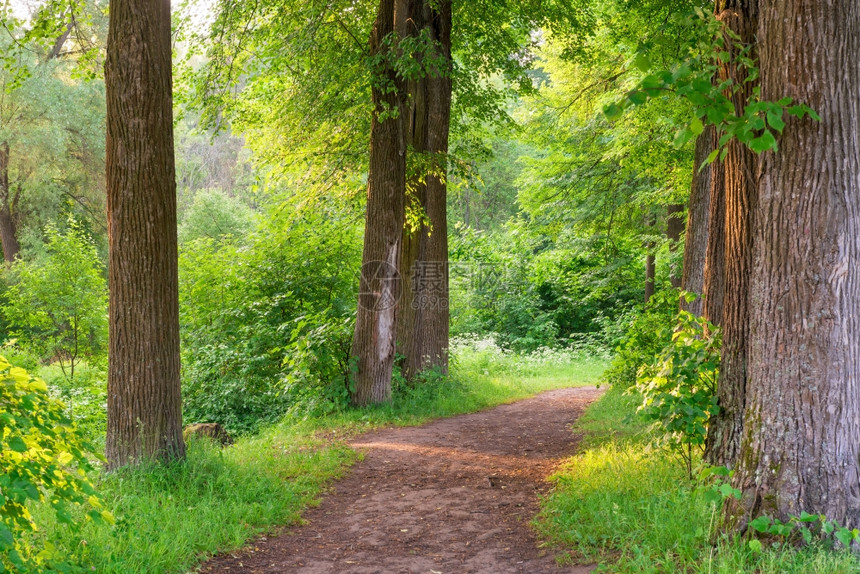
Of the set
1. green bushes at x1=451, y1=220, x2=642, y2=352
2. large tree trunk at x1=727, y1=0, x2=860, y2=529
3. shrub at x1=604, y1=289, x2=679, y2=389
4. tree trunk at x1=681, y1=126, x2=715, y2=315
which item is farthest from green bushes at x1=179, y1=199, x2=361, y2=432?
green bushes at x1=451, y1=220, x2=642, y2=352

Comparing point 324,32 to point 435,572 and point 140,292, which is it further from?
point 435,572

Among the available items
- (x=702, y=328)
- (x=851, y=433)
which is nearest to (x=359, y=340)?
(x=702, y=328)

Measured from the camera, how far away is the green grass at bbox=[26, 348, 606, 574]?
4.23 m

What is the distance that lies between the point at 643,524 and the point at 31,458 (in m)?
3.95

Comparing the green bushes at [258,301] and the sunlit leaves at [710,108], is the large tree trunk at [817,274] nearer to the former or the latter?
the sunlit leaves at [710,108]

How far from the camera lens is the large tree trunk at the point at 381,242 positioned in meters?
10.2

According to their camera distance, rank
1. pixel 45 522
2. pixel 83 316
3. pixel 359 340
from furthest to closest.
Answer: pixel 83 316 → pixel 359 340 → pixel 45 522

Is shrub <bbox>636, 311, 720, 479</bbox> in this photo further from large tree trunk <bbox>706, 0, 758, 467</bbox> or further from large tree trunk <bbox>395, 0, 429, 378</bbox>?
large tree trunk <bbox>395, 0, 429, 378</bbox>

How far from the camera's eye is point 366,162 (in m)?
12.5

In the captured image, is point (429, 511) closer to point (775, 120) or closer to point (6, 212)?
point (775, 120)

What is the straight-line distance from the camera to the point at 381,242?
10.4 meters

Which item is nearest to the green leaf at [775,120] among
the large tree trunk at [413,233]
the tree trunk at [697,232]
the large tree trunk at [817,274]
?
the large tree trunk at [817,274]

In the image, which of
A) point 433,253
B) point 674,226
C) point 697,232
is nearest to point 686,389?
point 697,232

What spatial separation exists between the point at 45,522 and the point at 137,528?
0.59 meters
